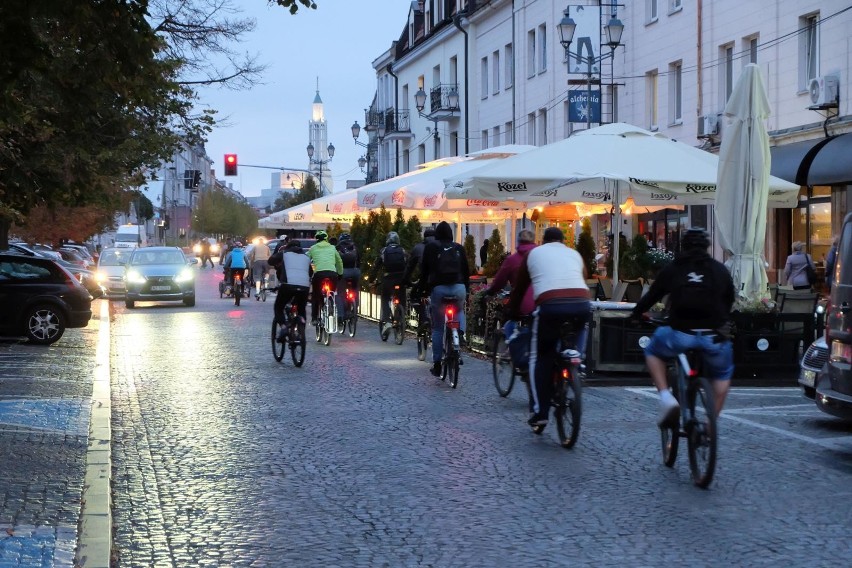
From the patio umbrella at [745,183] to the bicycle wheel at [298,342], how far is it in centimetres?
532

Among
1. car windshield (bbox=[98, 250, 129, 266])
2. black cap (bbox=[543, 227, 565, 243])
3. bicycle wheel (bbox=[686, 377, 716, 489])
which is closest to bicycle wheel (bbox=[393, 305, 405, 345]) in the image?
black cap (bbox=[543, 227, 565, 243])

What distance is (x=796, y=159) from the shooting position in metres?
27.7

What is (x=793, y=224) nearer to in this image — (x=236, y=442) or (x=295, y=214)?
(x=295, y=214)

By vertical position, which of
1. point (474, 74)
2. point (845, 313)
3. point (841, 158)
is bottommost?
point (845, 313)

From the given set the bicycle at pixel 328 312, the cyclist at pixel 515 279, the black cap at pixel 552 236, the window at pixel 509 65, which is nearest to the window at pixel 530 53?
the window at pixel 509 65

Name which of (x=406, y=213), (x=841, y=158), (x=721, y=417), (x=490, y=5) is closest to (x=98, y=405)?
(x=721, y=417)

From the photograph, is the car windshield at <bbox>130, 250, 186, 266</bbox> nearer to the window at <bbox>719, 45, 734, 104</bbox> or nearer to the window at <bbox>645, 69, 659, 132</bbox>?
the window at <bbox>645, 69, 659, 132</bbox>

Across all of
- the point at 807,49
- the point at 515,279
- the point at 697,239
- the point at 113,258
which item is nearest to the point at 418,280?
the point at 515,279

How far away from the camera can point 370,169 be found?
256 ft

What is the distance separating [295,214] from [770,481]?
1096 inches

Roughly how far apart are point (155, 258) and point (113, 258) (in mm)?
4966

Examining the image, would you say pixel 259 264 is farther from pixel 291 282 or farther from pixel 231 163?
pixel 291 282

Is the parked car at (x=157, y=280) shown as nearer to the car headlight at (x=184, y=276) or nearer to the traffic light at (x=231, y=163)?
the car headlight at (x=184, y=276)

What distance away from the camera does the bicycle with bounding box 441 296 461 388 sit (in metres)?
14.6
